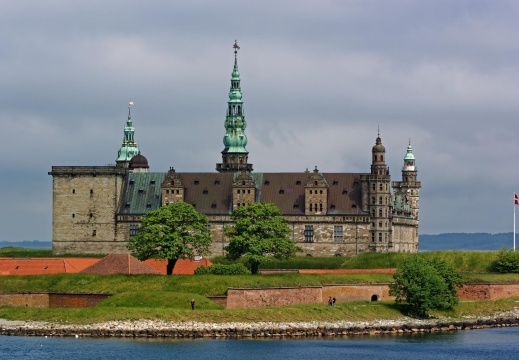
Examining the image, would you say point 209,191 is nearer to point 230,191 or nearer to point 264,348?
point 230,191

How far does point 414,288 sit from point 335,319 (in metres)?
7.40

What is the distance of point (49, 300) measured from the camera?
120125 millimetres

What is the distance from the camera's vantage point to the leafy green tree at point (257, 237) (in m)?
130

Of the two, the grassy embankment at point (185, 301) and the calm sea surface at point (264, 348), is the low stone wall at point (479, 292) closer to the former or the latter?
the grassy embankment at point (185, 301)

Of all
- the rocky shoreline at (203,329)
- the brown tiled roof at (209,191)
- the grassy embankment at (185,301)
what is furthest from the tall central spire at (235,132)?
the rocky shoreline at (203,329)

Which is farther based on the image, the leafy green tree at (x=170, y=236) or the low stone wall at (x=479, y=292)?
the low stone wall at (x=479, y=292)

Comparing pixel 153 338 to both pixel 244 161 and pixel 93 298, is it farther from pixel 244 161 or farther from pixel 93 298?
A: pixel 244 161

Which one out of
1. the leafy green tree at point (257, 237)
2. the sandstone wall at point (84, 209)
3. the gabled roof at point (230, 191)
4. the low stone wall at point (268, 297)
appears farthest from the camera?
the sandstone wall at point (84, 209)

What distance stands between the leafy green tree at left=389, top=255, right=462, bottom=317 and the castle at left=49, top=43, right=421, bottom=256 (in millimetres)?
37987

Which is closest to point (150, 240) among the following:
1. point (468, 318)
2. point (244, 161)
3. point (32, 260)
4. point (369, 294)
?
point (32, 260)

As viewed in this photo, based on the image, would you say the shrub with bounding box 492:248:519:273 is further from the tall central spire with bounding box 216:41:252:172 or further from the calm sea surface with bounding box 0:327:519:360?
the tall central spire with bounding box 216:41:252:172

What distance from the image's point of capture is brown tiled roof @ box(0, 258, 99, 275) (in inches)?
5017

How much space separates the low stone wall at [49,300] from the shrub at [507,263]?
39273mm

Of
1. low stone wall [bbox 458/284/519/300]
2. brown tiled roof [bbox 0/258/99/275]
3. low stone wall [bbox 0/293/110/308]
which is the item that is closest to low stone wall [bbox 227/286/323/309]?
low stone wall [bbox 0/293/110/308]
